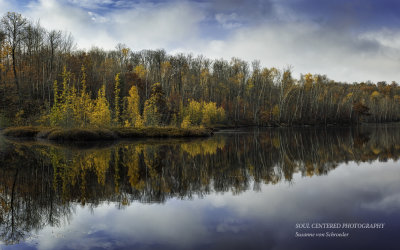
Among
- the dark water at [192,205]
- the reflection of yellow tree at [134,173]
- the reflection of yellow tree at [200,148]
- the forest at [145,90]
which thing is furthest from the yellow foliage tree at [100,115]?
the dark water at [192,205]

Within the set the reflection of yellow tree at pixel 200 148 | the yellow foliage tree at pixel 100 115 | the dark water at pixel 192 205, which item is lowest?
the dark water at pixel 192 205

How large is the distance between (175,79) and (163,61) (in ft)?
21.4

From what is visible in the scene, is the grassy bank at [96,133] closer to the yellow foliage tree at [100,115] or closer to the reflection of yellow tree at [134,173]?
the yellow foliage tree at [100,115]

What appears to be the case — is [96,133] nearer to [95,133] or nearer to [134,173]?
[95,133]

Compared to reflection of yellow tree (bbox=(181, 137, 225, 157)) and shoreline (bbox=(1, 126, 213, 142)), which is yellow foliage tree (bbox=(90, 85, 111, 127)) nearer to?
shoreline (bbox=(1, 126, 213, 142))

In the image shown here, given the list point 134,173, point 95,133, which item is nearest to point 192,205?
point 134,173

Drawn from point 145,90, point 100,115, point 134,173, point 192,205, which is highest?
point 145,90

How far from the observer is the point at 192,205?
20.3ft

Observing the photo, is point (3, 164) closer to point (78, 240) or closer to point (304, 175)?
point (78, 240)

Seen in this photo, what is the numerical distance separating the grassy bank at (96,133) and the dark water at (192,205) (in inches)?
420

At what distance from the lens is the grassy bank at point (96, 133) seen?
21.3m

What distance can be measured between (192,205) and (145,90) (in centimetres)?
4370

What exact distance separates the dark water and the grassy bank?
35.0 ft

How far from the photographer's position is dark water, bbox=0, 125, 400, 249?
4.39 m
